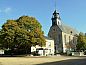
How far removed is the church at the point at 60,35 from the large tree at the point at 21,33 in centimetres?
3743

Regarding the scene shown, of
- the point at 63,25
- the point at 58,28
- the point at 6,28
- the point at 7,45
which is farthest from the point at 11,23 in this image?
the point at 63,25

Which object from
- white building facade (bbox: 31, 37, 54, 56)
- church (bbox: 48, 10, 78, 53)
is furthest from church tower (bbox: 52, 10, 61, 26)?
white building facade (bbox: 31, 37, 54, 56)

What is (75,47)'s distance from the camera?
4291 inches

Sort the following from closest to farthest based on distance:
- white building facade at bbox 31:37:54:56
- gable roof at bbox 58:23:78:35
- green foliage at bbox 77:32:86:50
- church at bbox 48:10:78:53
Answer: white building facade at bbox 31:37:54:56 < green foliage at bbox 77:32:86:50 < church at bbox 48:10:78:53 < gable roof at bbox 58:23:78:35

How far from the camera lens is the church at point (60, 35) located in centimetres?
10189

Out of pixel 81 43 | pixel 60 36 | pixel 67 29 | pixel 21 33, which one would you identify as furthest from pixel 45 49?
pixel 67 29

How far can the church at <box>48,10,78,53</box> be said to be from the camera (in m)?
102

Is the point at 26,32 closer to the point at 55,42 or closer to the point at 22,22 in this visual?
the point at 22,22

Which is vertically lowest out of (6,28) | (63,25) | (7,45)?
(7,45)

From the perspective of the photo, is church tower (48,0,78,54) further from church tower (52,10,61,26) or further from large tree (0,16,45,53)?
large tree (0,16,45,53)

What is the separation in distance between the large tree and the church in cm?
3743

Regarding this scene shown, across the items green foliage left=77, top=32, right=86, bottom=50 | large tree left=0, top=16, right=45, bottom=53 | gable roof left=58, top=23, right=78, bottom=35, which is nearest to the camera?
large tree left=0, top=16, right=45, bottom=53

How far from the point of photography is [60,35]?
10238 cm

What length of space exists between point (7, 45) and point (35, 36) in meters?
7.97
